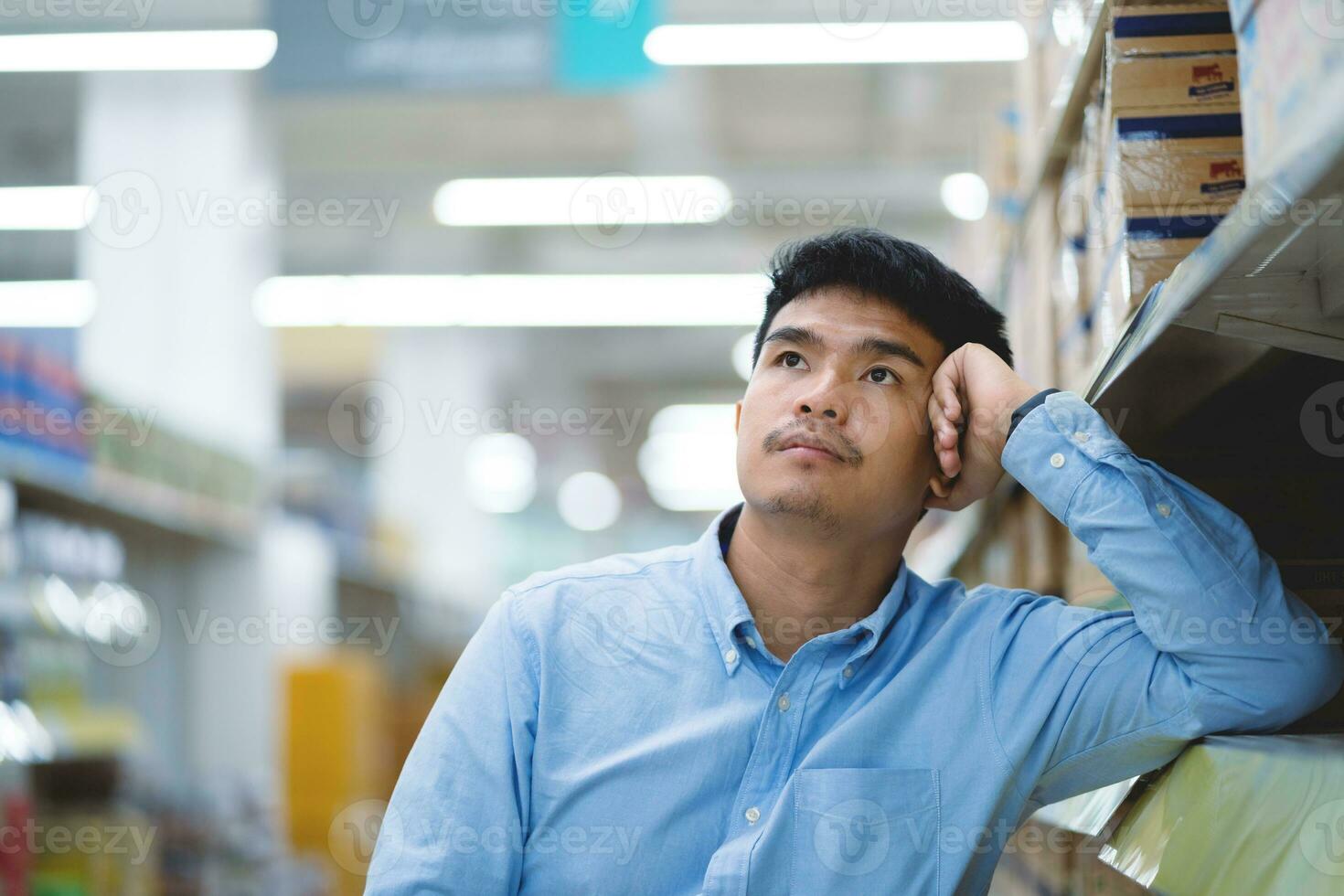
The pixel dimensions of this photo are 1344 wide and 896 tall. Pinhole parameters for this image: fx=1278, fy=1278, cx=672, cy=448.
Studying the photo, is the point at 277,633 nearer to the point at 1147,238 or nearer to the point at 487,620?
the point at 487,620

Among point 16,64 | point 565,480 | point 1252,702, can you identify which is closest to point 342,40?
point 16,64

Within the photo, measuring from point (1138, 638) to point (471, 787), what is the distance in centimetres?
83

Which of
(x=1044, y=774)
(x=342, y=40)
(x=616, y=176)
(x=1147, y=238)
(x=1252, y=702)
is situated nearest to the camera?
(x=1252, y=702)

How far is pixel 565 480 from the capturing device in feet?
54.5

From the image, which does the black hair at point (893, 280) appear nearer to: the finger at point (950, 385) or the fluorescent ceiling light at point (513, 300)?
the finger at point (950, 385)

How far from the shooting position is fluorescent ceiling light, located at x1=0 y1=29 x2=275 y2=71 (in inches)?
191

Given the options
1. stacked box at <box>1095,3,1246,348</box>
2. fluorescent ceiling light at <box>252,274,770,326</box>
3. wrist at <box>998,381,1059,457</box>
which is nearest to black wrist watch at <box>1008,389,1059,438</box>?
wrist at <box>998,381,1059,457</box>

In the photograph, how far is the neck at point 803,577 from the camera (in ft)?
5.72

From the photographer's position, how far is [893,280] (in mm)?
1769

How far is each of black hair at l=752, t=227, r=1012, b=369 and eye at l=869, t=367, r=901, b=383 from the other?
9 cm

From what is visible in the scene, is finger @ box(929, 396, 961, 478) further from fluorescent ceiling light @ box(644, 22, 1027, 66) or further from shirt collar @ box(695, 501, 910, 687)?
fluorescent ceiling light @ box(644, 22, 1027, 66)

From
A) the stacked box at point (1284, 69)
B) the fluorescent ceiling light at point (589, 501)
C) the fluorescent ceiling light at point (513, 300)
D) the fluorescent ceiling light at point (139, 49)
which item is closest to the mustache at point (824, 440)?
the stacked box at point (1284, 69)

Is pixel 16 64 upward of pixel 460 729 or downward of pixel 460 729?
upward

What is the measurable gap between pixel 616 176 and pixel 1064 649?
602 centimetres
